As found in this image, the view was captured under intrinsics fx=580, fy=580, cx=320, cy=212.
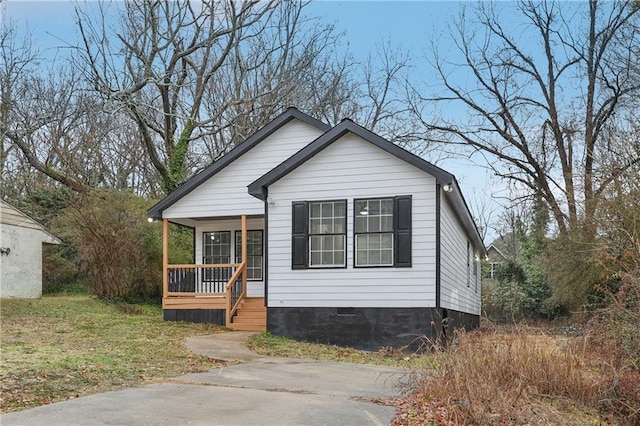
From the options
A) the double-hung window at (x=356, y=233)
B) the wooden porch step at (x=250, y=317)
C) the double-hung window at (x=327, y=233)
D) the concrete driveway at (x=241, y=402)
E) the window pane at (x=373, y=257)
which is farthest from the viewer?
the wooden porch step at (x=250, y=317)

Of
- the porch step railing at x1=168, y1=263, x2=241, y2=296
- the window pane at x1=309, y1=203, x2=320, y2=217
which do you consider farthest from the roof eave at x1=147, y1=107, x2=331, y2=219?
the window pane at x1=309, y1=203, x2=320, y2=217

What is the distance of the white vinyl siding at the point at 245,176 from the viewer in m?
16.2

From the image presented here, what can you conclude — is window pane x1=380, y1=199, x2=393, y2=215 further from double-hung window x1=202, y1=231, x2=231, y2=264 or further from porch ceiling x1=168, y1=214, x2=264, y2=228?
double-hung window x1=202, y1=231, x2=231, y2=264

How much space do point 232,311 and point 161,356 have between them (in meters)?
5.94

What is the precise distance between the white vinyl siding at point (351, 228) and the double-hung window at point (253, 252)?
168 inches

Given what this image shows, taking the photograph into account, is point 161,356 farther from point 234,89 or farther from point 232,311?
point 234,89

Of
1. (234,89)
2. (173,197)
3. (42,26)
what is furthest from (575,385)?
(234,89)

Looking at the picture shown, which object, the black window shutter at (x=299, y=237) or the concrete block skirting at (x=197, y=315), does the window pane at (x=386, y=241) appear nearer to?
the black window shutter at (x=299, y=237)

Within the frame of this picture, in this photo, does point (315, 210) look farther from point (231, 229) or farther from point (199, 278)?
point (199, 278)

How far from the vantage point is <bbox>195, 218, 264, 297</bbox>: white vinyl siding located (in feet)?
58.4

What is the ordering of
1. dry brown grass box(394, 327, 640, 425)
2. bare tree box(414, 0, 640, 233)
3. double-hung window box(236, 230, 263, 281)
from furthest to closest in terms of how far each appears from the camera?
bare tree box(414, 0, 640, 233) < double-hung window box(236, 230, 263, 281) < dry brown grass box(394, 327, 640, 425)

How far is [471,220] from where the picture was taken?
17688 millimetres

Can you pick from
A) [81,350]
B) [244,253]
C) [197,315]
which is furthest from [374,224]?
[81,350]

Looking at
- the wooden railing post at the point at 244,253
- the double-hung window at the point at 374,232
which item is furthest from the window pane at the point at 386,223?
the wooden railing post at the point at 244,253
